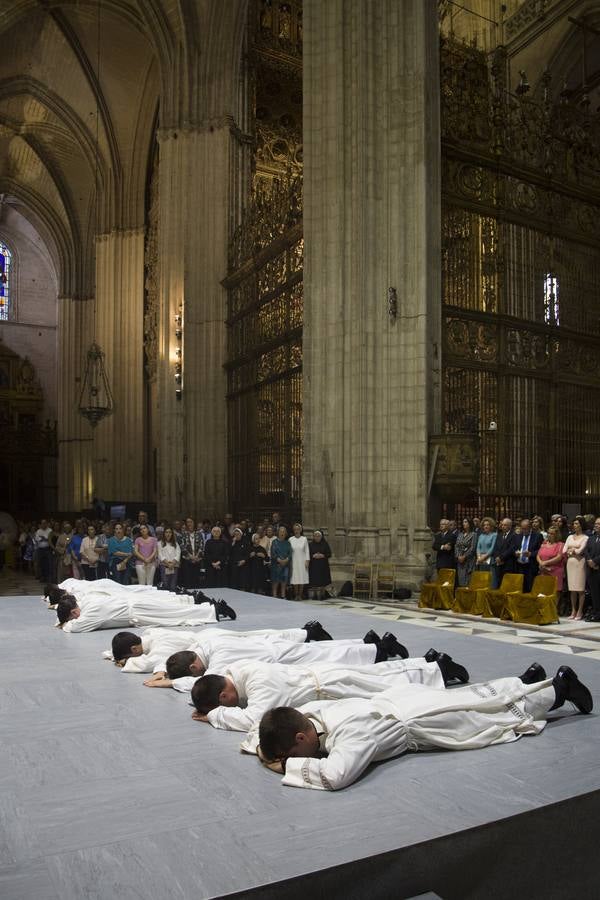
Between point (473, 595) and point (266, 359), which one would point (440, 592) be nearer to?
point (473, 595)

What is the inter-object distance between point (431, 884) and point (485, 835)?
1.07ft

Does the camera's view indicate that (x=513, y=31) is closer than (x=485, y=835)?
No

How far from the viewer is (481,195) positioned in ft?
53.5

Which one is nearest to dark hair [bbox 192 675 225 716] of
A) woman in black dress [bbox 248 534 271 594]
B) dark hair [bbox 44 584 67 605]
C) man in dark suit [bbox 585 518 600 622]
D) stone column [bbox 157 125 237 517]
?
dark hair [bbox 44 584 67 605]

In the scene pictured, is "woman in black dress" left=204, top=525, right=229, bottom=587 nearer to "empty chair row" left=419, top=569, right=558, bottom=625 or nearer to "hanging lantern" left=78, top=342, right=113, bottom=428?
"empty chair row" left=419, top=569, right=558, bottom=625

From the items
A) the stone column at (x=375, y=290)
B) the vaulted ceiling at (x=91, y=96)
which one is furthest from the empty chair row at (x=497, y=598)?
the vaulted ceiling at (x=91, y=96)

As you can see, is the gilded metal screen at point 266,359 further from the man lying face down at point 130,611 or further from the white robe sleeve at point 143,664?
the white robe sleeve at point 143,664

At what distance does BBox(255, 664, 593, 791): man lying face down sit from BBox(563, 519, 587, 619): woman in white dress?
6.14 m

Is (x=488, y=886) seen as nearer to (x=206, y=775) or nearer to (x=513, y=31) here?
(x=206, y=775)

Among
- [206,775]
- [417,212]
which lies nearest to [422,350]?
[417,212]

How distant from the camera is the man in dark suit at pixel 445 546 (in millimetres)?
12609

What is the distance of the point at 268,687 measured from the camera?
486 cm

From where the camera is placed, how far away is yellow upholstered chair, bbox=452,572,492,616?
11.4 meters

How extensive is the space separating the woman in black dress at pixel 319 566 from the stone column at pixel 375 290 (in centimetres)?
73
